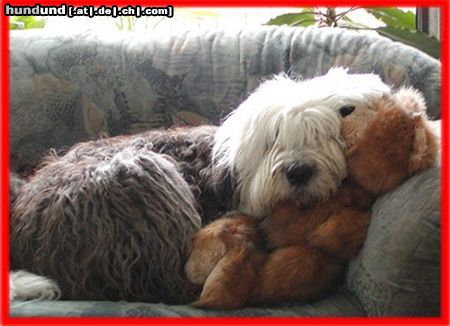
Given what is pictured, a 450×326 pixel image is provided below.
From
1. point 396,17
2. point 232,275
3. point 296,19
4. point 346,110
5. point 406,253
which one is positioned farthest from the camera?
point 296,19

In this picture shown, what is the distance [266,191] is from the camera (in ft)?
5.35

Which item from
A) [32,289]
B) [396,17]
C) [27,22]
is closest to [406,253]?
[32,289]

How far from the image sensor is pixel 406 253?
1448 mm

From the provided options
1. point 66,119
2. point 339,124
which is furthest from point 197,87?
point 339,124

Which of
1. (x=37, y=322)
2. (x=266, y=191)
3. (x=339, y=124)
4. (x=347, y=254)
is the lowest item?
(x=37, y=322)

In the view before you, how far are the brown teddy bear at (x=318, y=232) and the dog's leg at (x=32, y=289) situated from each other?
0.31 metres

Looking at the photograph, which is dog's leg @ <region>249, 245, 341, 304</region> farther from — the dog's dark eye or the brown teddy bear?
the dog's dark eye

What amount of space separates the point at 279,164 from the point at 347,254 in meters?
0.26

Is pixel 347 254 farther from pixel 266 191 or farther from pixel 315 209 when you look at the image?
pixel 266 191

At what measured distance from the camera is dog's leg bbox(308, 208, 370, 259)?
1.57m

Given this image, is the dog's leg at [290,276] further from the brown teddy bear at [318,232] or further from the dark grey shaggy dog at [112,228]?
the dark grey shaggy dog at [112,228]

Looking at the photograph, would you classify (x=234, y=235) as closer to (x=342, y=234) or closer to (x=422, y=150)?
(x=342, y=234)

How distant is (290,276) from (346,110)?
43 cm

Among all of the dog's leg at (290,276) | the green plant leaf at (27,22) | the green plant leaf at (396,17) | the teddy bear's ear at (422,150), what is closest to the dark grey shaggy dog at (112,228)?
the dog's leg at (290,276)
